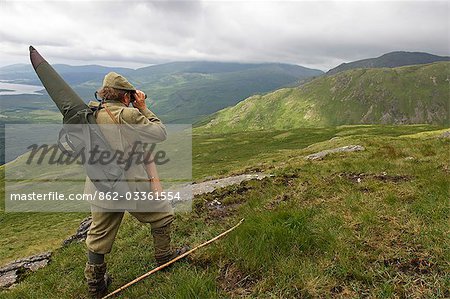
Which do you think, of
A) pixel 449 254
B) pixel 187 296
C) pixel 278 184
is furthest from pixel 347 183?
pixel 187 296

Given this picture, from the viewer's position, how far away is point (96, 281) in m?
6.96

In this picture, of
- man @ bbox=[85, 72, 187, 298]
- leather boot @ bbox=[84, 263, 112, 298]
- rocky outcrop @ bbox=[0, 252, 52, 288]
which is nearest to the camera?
man @ bbox=[85, 72, 187, 298]

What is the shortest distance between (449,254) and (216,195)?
8606 mm

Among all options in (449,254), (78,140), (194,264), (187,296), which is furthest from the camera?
(194,264)

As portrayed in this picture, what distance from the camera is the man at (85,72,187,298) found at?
6.82 metres

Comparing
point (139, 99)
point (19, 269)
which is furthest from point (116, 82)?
point (19, 269)

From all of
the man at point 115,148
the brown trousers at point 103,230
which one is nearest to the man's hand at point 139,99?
the man at point 115,148

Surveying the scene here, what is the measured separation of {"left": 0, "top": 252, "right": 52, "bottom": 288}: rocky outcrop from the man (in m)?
5.14

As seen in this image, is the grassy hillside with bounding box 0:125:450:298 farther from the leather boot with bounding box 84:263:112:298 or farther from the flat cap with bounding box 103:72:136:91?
the flat cap with bounding box 103:72:136:91

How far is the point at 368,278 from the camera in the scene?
569 cm

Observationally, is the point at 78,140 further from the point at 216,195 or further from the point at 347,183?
the point at 347,183

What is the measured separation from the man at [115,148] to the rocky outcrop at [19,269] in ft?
16.9

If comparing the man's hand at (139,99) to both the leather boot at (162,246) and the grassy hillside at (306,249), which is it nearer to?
the leather boot at (162,246)

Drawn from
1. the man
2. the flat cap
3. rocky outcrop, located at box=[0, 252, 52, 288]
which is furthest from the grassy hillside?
the flat cap
